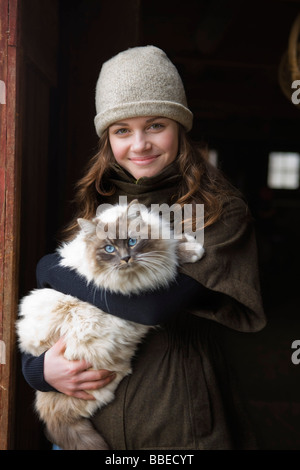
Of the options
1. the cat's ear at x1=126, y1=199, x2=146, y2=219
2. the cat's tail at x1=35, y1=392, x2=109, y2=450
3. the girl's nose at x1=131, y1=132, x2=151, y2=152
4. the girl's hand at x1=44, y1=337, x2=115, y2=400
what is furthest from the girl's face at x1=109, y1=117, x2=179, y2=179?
the cat's tail at x1=35, y1=392, x2=109, y2=450

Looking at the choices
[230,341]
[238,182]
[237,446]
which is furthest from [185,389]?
[238,182]

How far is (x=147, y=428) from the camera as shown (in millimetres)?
1556

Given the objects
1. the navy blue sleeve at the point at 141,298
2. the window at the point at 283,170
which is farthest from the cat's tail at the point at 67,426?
the window at the point at 283,170

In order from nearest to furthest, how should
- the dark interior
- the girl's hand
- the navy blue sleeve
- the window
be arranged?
1. the navy blue sleeve
2. the girl's hand
3. the dark interior
4. the window

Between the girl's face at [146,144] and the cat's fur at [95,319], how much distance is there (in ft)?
0.61

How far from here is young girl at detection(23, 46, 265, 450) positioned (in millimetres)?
1532

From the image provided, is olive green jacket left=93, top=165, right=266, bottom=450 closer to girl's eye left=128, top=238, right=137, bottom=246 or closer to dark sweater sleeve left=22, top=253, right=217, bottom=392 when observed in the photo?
dark sweater sleeve left=22, top=253, right=217, bottom=392

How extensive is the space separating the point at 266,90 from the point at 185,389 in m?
6.19

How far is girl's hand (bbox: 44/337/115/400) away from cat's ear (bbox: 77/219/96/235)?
0.44 metres

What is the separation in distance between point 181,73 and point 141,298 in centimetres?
404

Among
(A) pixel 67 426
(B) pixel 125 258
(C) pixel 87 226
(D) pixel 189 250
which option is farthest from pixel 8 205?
(A) pixel 67 426

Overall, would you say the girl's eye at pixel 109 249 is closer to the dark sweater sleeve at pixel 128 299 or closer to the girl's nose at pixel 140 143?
the dark sweater sleeve at pixel 128 299

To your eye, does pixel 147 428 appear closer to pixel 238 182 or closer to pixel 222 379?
pixel 222 379

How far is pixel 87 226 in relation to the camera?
1720mm
